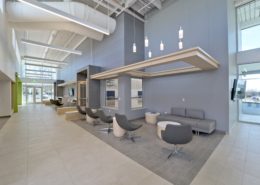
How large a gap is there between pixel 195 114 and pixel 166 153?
2.58 m

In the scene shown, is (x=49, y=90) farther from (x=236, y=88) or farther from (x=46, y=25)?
(x=236, y=88)

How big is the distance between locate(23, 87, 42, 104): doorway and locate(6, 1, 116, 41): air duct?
1354 cm

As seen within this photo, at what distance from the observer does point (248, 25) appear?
5762mm

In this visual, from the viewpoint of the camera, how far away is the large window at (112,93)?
267 inches

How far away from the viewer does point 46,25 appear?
18.0 feet

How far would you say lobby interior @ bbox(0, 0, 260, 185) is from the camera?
227cm

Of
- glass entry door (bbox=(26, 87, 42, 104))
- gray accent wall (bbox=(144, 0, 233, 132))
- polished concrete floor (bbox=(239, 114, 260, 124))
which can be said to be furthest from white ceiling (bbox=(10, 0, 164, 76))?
polished concrete floor (bbox=(239, 114, 260, 124))

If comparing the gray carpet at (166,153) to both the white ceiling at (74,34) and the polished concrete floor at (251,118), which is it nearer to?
the polished concrete floor at (251,118)

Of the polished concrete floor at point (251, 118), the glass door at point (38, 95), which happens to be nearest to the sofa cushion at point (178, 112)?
the polished concrete floor at point (251, 118)

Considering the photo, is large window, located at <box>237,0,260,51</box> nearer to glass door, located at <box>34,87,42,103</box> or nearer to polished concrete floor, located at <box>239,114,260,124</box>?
polished concrete floor, located at <box>239,114,260,124</box>

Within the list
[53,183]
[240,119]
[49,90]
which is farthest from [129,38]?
[49,90]

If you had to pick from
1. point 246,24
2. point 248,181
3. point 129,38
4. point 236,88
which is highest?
point 246,24

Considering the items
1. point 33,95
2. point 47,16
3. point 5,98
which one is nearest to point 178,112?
point 47,16

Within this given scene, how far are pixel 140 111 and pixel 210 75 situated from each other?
3.73 m
